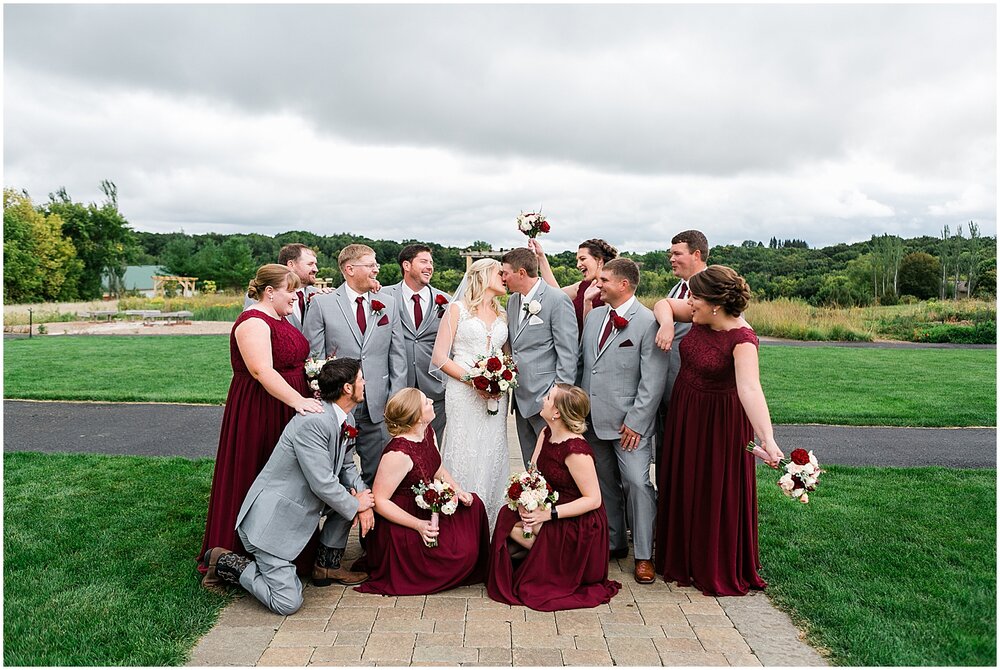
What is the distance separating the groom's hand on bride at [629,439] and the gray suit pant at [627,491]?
0.04m

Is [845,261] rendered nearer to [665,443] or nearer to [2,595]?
[665,443]

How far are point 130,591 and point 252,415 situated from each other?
1.34 m

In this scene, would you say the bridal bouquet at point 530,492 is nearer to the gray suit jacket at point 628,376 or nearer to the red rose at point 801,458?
the gray suit jacket at point 628,376

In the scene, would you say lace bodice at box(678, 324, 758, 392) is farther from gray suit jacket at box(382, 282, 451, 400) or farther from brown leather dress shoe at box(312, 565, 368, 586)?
brown leather dress shoe at box(312, 565, 368, 586)

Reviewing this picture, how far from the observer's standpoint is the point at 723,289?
4.73 metres

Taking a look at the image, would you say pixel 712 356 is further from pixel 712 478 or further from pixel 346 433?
pixel 346 433

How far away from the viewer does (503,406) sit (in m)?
5.88

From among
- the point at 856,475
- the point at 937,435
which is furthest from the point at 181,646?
the point at 937,435

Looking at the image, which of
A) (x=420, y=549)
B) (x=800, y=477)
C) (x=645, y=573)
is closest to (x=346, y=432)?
(x=420, y=549)

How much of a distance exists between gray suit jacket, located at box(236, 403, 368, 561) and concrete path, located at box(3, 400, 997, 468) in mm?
4626

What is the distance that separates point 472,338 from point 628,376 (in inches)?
48.9

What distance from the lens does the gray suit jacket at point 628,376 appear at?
530cm

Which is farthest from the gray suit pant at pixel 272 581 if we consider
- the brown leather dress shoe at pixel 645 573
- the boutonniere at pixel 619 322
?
the boutonniere at pixel 619 322

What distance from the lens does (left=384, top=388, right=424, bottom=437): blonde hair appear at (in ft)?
16.3
